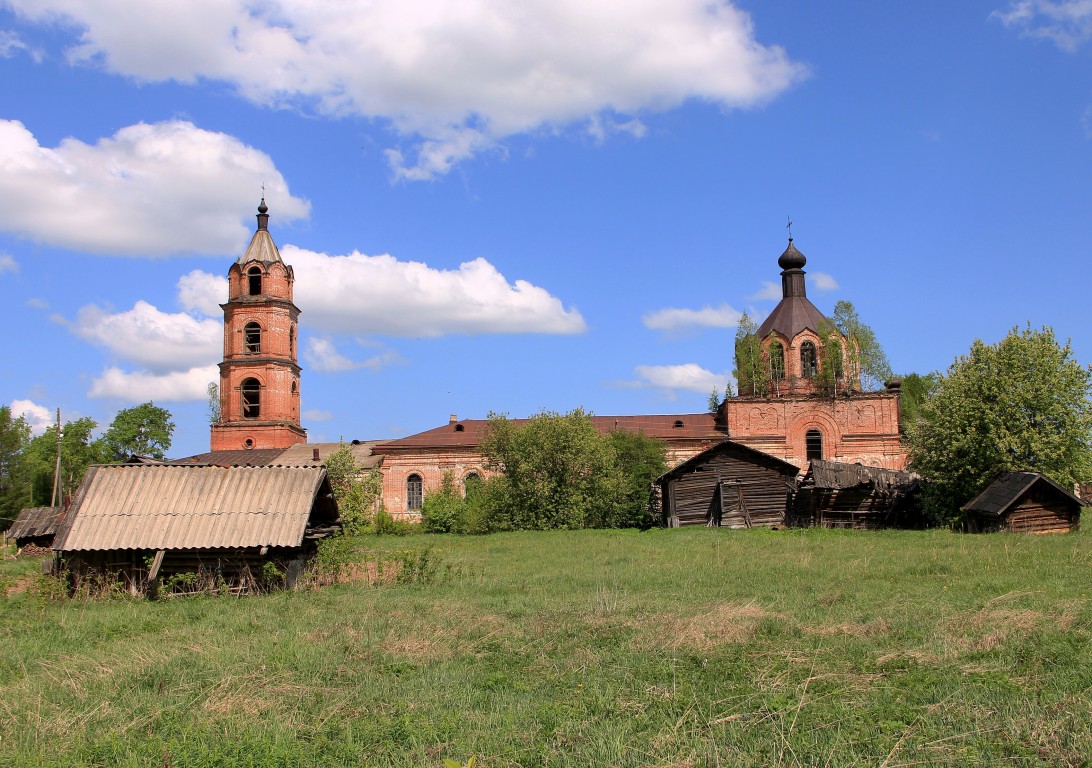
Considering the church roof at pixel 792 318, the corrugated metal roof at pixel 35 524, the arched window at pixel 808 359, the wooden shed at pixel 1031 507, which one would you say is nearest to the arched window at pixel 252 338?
the corrugated metal roof at pixel 35 524

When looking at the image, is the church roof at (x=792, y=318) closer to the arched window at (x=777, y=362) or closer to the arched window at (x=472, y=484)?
the arched window at (x=777, y=362)

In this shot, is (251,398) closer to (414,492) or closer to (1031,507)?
(414,492)

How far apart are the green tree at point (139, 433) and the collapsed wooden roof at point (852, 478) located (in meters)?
47.0

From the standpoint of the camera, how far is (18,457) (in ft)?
186

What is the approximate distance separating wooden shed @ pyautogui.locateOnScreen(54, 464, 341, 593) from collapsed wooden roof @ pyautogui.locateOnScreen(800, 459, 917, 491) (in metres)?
21.7

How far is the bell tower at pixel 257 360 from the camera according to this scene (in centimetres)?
4709

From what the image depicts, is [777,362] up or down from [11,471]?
up

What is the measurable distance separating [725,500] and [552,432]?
8.09m

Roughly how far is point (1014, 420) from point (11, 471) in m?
56.8

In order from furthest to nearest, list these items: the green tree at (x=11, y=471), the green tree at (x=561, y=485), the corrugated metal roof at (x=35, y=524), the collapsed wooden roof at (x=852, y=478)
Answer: the green tree at (x=11, y=471)
the green tree at (x=561, y=485)
the collapsed wooden roof at (x=852, y=478)
the corrugated metal roof at (x=35, y=524)

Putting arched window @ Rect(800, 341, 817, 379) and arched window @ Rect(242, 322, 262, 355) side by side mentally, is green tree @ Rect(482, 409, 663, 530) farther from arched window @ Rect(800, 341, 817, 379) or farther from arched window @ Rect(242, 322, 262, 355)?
arched window @ Rect(242, 322, 262, 355)

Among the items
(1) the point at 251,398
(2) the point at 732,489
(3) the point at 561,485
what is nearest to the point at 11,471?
(1) the point at 251,398

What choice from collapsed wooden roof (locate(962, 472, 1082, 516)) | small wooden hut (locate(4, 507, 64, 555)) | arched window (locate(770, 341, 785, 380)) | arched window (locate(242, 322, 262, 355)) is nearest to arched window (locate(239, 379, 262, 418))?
arched window (locate(242, 322, 262, 355))

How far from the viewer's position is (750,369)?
4756cm
